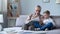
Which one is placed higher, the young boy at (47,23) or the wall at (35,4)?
the wall at (35,4)

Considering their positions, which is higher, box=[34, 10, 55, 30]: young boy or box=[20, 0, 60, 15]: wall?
box=[20, 0, 60, 15]: wall

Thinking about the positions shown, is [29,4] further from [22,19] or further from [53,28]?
[53,28]

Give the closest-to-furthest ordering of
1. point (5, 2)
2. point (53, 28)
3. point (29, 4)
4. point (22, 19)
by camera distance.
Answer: point (53, 28)
point (22, 19)
point (5, 2)
point (29, 4)

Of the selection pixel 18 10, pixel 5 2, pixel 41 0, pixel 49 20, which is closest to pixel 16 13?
pixel 18 10

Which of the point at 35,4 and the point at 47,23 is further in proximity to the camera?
the point at 35,4

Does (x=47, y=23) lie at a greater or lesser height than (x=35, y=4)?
lesser

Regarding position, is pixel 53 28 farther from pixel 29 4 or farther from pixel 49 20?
pixel 29 4

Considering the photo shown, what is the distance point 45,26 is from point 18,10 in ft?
6.04

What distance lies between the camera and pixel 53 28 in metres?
3.55

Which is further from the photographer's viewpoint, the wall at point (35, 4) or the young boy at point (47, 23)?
the wall at point (35, 4)

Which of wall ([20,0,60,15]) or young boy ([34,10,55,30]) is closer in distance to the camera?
young boy ([34,10,55,30])

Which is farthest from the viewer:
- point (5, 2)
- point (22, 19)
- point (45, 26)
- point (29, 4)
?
point (29, 4)

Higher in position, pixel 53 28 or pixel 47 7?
pixel 47 7

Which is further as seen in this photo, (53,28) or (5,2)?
(5,2)
